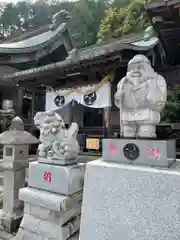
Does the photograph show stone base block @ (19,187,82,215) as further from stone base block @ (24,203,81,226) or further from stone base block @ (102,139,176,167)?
stone base block @ (102,139,176,167)

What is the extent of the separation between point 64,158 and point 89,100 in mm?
4420

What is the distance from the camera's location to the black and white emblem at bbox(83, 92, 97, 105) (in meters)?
6.99

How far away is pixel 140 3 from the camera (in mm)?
11758

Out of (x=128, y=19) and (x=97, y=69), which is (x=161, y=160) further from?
(x=128, y=19)

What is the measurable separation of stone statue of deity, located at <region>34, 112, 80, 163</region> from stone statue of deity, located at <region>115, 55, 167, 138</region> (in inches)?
29.7

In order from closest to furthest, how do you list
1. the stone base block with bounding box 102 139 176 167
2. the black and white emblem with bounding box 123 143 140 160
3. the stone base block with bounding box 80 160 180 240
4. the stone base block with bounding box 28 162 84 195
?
the stone base block with bounding box 80 160 180 240, the stone base block with bounding box 102 139 176 167, the black and white emblem with bounding box 123 143 140 160, the stone base block with bounding box 28 162 84 195

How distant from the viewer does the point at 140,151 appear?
2.41m

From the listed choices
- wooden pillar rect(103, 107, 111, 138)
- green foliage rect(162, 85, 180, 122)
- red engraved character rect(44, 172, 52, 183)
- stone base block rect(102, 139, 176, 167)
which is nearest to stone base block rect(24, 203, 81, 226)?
red engraved character rect(44, 172, 52, 183)

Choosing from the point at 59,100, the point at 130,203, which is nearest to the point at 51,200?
the point at 130,203

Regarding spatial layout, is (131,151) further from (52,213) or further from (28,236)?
(28,236)

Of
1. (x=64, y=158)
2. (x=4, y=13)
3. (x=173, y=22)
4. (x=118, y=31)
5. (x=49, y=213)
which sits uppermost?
(x=4, y=13)

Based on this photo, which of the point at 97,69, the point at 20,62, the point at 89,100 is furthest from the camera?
the point at 20,62

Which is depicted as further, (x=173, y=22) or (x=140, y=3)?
(x=140, y=3)

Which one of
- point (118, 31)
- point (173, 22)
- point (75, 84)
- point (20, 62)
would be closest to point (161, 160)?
point (173, 22)
